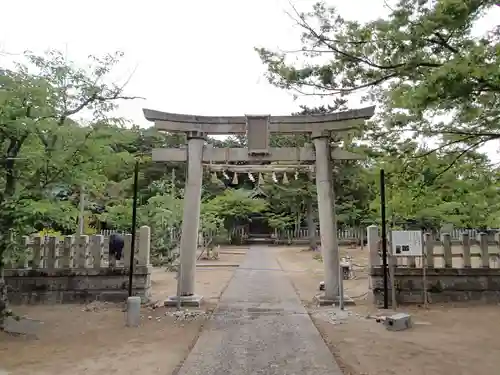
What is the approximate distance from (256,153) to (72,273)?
16.5ft

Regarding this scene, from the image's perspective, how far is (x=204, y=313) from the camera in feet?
28.9

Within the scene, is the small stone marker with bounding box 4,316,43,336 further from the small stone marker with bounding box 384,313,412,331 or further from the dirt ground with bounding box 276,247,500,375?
the small stone marker with bounding box 384,313,412,331

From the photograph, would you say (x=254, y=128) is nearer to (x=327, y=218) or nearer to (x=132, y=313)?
(x=327, y=218)

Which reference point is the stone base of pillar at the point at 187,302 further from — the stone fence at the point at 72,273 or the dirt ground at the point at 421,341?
the dirt ground at the point at 421,341

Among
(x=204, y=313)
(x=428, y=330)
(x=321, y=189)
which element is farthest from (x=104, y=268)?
(x=428, y=330)

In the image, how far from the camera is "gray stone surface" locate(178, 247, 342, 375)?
5.24 m

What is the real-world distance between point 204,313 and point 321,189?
3.86 m

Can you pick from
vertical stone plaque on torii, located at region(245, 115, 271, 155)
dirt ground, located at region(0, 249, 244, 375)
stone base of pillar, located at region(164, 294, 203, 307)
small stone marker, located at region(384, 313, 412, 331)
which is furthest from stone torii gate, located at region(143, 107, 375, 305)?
small stone marker, located at region(384, 313, 412, 331)

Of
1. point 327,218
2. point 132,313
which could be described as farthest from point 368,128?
point 132,313

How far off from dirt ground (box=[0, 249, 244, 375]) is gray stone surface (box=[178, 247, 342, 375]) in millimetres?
314

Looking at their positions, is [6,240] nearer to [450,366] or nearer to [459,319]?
[450,366]

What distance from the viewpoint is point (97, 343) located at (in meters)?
6.55

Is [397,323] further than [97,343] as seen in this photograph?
Yes

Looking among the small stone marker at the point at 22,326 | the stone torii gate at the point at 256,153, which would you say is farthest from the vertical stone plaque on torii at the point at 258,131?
the small stone marker at the point at 22,326
